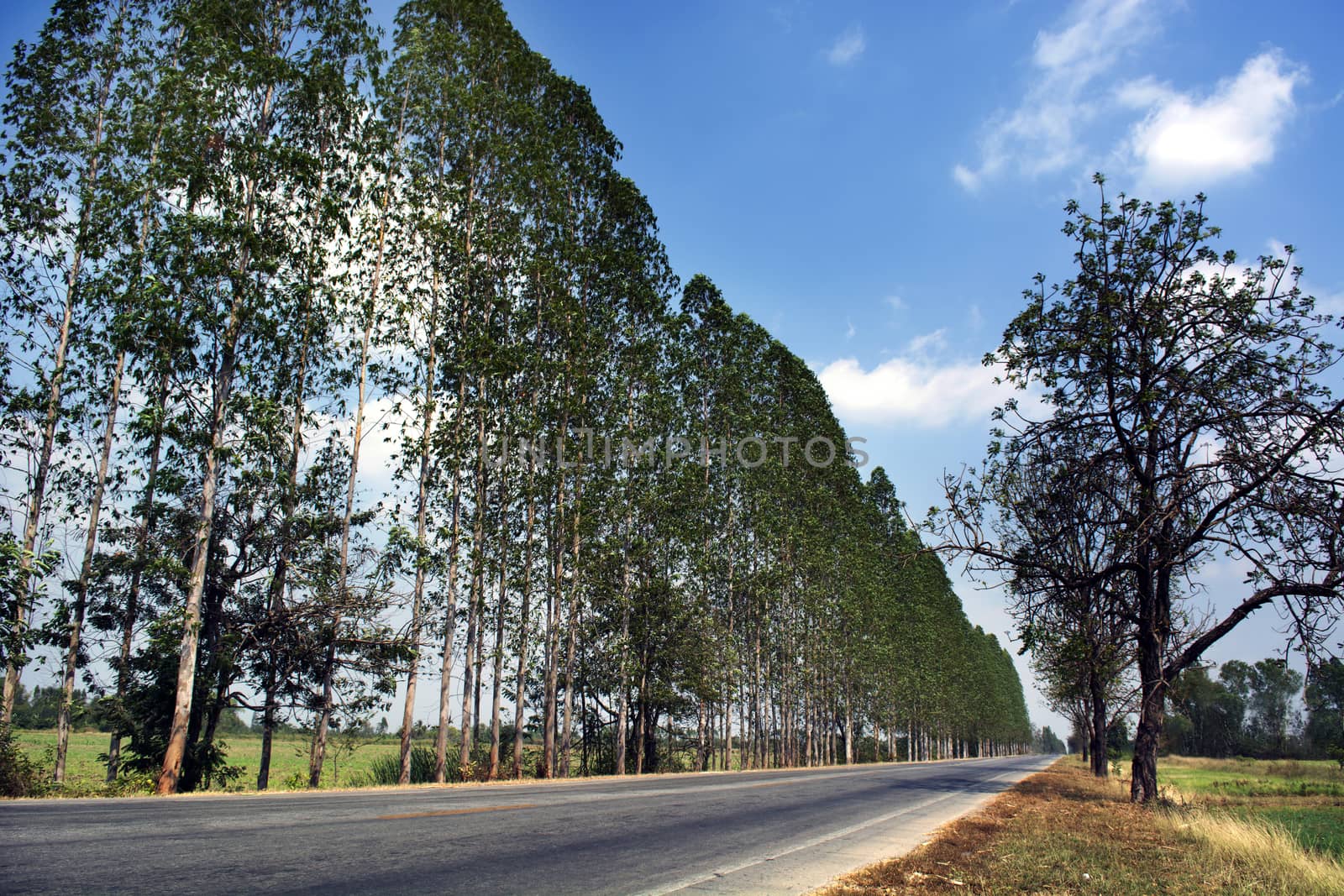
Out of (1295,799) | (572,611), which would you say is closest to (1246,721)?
(1295,799)

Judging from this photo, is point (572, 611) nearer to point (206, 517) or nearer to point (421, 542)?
point (421, 542)

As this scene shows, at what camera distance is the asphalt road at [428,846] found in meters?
4.64

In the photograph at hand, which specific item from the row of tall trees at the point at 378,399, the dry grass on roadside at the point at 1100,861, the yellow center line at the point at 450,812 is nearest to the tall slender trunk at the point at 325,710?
the row of tall trees at the point at 378,399

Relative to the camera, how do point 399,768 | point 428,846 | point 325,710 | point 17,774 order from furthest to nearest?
point 399,768, point 325,710, point 17,774, point 428,846

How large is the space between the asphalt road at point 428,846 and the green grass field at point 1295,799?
6.05 m

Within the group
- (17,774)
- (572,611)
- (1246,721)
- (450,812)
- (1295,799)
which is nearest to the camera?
(450,812)

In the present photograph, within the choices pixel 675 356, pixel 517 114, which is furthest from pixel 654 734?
pixel 517 114

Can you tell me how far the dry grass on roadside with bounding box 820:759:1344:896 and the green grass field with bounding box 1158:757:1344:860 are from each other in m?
0.91

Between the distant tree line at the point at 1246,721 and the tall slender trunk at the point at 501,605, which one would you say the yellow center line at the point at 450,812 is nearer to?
the tall slender trunk at the point at 501,605

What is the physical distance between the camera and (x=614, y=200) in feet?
93.6

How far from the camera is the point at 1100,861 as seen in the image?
24.6 feet

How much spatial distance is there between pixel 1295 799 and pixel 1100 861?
96.1ft

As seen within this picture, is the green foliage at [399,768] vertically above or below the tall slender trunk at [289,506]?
below

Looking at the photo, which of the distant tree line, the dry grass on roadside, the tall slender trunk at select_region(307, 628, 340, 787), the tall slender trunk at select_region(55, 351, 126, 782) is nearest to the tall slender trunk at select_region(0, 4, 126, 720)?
the tall slender trunk at select_region(55, 351, 126, 782)
